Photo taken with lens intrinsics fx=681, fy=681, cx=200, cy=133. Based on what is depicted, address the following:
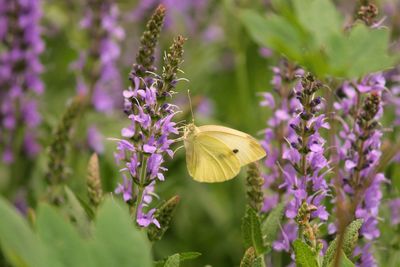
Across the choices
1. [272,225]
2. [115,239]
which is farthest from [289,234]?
[115,239]

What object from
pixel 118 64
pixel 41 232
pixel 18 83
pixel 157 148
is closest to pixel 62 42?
pixel 118 64

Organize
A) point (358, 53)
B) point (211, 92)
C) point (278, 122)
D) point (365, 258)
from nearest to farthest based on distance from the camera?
point (358, 53)
point (365, 258)
point (278, 122)
point (211, 92)

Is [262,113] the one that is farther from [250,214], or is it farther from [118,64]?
[250,214]

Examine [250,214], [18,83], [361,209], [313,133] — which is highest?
[18,83]

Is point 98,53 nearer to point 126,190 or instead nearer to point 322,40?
point 126,190

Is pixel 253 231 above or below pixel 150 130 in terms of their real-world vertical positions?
below

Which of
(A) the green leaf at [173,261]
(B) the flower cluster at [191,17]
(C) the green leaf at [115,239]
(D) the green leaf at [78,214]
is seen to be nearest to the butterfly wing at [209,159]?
(D) the green leaf at [78,214]

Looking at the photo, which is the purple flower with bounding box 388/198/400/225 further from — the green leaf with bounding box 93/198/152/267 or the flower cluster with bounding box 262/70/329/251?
the green leaf with bounding box 93/198/152/267
